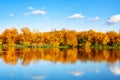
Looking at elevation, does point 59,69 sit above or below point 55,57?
below

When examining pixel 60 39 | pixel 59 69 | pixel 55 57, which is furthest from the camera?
pixel 60 39

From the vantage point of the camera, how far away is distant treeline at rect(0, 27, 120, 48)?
1795 inches

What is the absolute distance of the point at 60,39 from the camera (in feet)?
152

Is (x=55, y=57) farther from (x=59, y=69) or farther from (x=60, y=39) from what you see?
(x=60, y=39)

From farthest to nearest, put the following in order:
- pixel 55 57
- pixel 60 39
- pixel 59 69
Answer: pixel 60 39
pixel 55 57
pixel 59 69

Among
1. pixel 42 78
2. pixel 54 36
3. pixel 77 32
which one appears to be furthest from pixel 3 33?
pixel 42 78

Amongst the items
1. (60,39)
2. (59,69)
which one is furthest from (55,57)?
(60,39)

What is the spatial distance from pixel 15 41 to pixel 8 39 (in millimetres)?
2039

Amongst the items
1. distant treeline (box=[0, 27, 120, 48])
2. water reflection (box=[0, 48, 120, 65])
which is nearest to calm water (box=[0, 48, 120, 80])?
water reflection (box=[0, 48, 120, 65])

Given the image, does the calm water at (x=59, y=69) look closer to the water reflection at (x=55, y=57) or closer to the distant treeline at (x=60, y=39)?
the water reflection at (x=55, y=57)

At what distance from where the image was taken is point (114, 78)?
33.4ft

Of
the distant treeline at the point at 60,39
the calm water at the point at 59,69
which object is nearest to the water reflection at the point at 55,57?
the calm water at the point at 59,69

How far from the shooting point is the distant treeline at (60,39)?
4559 centimetres

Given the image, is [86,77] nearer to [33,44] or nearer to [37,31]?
[33,44]
